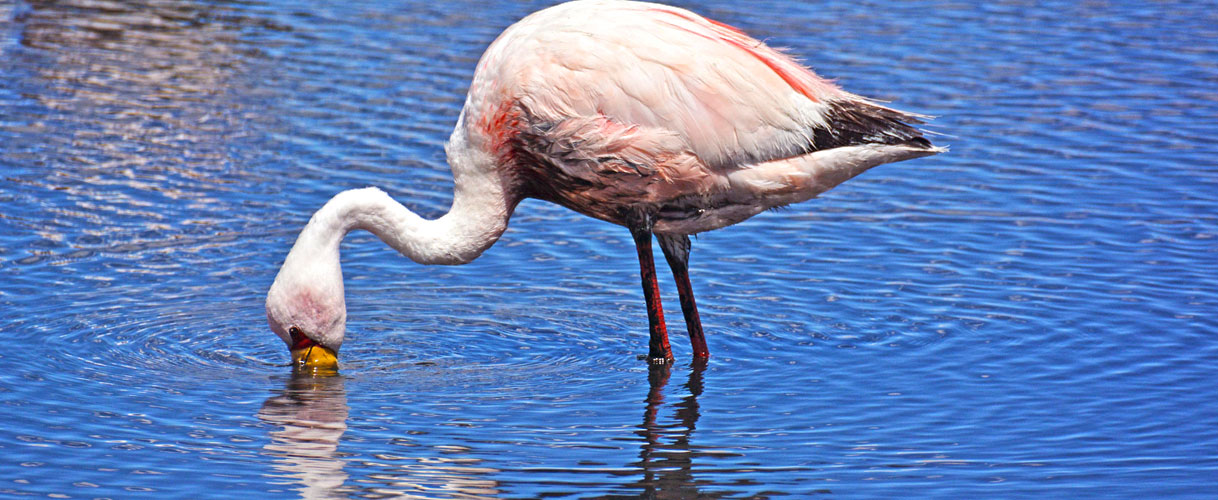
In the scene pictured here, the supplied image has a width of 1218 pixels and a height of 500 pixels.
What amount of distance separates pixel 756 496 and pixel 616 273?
3.48 m

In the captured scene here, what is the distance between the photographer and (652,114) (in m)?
7.32

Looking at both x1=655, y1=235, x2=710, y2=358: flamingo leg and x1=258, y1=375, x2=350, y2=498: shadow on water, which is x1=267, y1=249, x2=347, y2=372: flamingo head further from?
x1=655, y1=235, x2=710, y2=358: flamingo leg

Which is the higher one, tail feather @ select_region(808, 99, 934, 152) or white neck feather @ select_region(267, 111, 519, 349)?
tail feather @ select_region(808, 99, 934, 152)

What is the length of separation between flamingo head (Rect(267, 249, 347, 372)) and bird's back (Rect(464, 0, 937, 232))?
999mm

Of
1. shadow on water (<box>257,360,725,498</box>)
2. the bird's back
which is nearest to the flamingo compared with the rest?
the bird's back

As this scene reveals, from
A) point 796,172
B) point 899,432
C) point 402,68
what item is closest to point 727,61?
point 796,172

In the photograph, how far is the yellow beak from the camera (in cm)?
761

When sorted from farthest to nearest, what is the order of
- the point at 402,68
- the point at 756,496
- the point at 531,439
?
the point at 402,68 < the point at 531,439 < the point at 756,496

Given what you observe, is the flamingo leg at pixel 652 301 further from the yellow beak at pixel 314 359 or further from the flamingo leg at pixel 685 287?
the yellow beak at pixel 314 359

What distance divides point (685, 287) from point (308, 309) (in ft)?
6.26

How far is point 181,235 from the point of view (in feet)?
32.0

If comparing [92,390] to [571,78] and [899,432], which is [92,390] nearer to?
[571,78]

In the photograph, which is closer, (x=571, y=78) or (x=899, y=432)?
(x=899, y=432)

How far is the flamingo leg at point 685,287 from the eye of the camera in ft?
26.2
